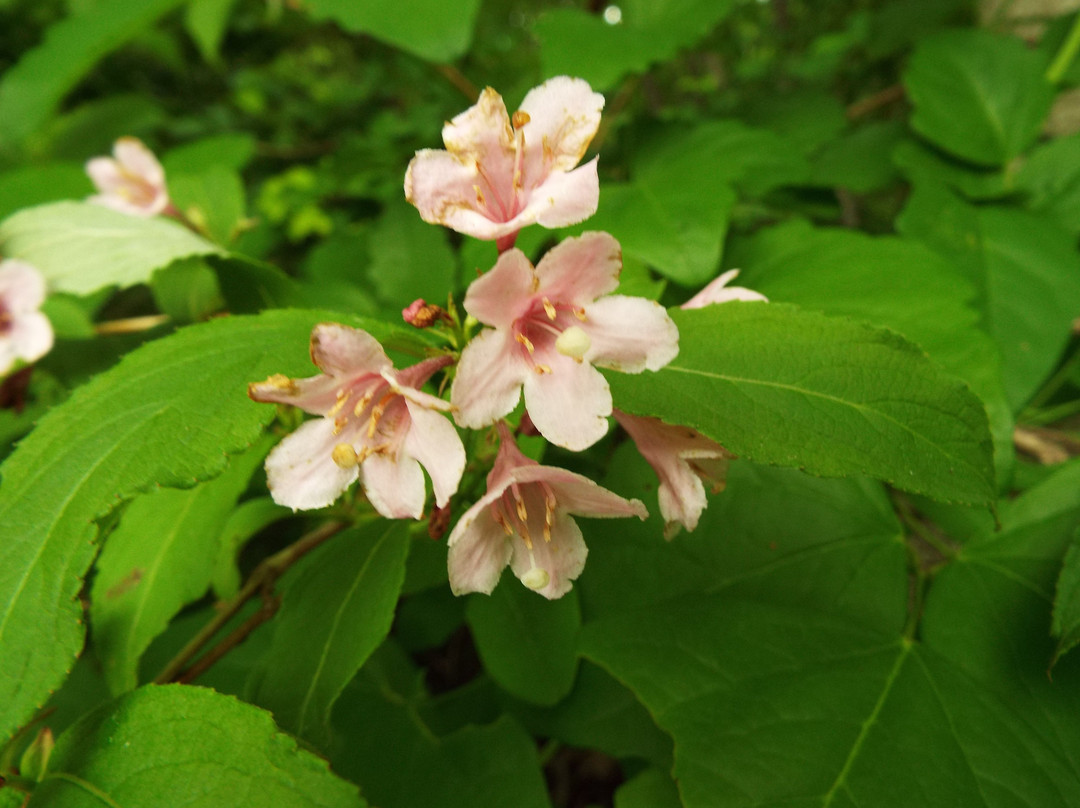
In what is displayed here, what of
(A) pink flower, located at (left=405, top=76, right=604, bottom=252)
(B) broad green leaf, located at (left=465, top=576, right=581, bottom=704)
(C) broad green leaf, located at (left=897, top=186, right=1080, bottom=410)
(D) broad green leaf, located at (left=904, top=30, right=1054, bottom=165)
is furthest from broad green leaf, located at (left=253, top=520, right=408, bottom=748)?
(D) broad green leaf, located at (left=904, top=30, right=1054, bottom=165)

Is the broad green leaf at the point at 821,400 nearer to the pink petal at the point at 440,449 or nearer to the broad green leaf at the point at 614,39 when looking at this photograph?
the pink petal at the point at 440,449

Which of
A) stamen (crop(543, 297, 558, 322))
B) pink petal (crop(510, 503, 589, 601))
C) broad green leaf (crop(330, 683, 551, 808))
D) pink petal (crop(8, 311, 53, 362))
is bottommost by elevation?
broad green leaf (crop(330, 683, 551, 808))

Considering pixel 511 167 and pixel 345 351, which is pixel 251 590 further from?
pixel 511 167

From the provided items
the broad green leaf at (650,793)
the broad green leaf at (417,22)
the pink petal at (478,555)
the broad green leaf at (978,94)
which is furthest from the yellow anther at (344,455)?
the broad green leaf at (978,94)

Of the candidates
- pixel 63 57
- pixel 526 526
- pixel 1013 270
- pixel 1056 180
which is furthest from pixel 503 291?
pixel 63 57

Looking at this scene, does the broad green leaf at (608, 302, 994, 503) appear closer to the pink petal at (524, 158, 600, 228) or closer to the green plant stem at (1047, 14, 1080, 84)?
the pink petal at (524, 158, 600, 228)
